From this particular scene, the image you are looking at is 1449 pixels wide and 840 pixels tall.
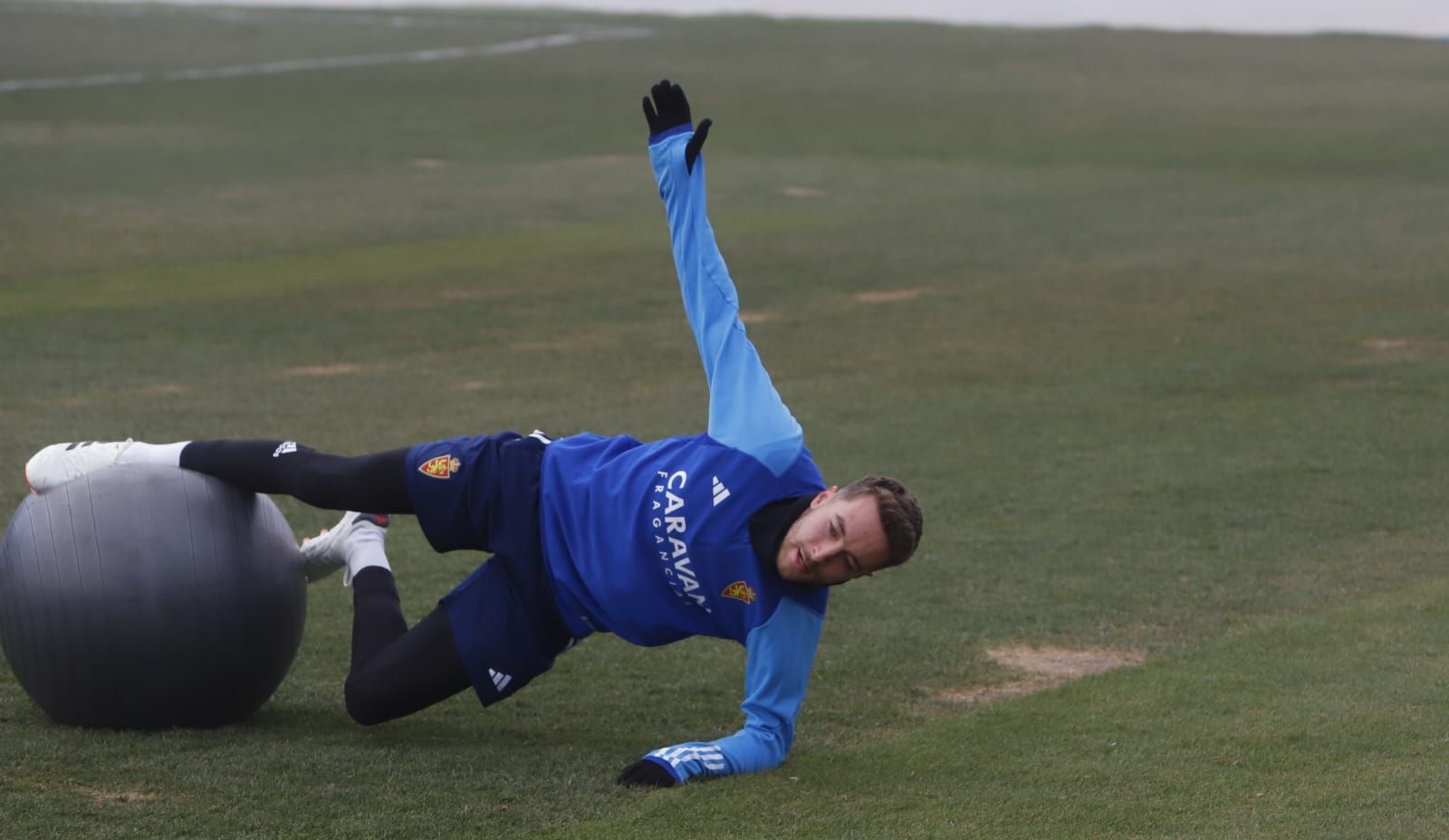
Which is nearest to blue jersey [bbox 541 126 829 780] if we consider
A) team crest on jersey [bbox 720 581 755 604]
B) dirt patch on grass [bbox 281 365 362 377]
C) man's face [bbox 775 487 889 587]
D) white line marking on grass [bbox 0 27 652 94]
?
team crest on jersey [bbox 720 581 755 604]

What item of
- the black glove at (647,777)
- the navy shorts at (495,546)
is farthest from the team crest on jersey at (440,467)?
the black glove at (647,777)

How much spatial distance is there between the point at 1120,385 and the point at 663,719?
23.8 ft

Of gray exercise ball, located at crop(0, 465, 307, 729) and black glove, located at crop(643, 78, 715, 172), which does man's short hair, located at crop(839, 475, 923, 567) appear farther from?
gray exercise ball, located at crop(0, 465, 307, 729)

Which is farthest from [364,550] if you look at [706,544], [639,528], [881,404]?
[881,404]

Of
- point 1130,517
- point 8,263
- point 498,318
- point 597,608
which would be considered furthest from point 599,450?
point 8,263

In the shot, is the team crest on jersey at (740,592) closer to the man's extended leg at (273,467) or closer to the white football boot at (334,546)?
the man's extended leg at (273,467)

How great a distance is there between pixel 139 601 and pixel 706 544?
6.05 feet

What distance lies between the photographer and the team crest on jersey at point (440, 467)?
18.5 feet

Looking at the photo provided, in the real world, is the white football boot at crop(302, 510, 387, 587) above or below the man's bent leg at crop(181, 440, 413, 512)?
below

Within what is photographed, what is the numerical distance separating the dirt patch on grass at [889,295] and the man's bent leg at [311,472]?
1120 centimetres

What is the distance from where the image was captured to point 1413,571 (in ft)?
26.6

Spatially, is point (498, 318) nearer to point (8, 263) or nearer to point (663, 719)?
point (8, 263)

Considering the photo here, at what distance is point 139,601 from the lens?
5535mm

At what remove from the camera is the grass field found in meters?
5.30
